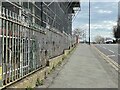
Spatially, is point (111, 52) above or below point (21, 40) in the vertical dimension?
A: below

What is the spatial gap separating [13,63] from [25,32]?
130 cm

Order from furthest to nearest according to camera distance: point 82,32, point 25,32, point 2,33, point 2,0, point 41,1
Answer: point 82,32 → point 41,1 → point 25,32 → point 2,0 → point 2,33

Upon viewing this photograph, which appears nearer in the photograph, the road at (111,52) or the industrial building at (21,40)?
the industrial building at (21,40)

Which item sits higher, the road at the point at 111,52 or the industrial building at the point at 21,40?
the industrial building at the point at 21,40

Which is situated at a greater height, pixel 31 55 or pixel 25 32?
pixel 25 32

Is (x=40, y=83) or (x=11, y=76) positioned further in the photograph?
(x=40, y=83)

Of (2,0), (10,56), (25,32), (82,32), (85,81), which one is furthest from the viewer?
(82,32)

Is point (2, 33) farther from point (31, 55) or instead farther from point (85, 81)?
point (85, 81)

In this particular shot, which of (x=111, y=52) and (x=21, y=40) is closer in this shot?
(x=21, y=40)

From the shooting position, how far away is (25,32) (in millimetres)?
8531

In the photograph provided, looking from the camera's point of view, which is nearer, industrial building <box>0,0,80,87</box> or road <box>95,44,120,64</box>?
industrial building <box>0,0,80,87</box>

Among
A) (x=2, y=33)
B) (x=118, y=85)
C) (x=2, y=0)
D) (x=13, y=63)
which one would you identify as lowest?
(x=118, y=85)

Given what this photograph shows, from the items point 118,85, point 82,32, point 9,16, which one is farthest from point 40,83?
point 82,32

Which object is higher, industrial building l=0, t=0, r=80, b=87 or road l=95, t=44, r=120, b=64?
industrial building l=0, t=0, r=80, b=87
